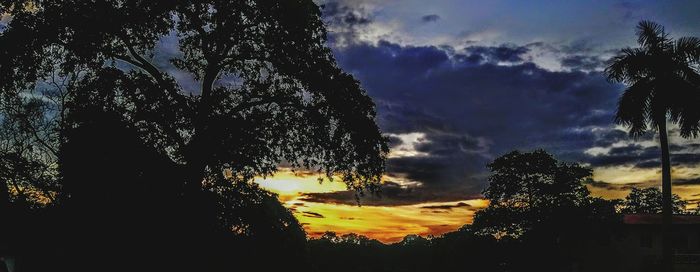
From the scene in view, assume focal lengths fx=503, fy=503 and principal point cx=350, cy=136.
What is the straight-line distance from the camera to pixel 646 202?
94.6 meters

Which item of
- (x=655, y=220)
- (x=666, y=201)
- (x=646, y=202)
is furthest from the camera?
(x=646, y=202)

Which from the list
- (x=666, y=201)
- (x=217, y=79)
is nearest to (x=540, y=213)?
(x=666, y=201)

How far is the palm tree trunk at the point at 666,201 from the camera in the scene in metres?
28.3

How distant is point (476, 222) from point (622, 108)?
1001 inches

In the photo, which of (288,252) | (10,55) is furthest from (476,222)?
(10,55)

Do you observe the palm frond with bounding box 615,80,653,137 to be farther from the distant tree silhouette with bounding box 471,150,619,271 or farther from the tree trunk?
the tree trunk

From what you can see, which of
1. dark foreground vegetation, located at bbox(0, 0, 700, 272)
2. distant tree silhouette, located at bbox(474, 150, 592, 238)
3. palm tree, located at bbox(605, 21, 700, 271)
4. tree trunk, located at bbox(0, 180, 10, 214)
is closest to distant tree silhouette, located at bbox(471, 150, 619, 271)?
distant tree silhouette, located at bbox(474, 150, 592, 238)

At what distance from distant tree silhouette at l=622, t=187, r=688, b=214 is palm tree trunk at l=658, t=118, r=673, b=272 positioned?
235 ft

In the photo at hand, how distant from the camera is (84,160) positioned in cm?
1703

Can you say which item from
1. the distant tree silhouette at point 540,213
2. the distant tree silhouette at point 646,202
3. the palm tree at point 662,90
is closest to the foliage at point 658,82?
the palm tree at point 662,90

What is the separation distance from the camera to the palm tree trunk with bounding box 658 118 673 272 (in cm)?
2831

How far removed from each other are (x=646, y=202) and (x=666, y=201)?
7649cm

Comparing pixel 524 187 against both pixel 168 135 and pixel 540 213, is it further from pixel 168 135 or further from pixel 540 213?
pixel 168 135

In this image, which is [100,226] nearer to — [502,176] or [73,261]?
[73,261]
